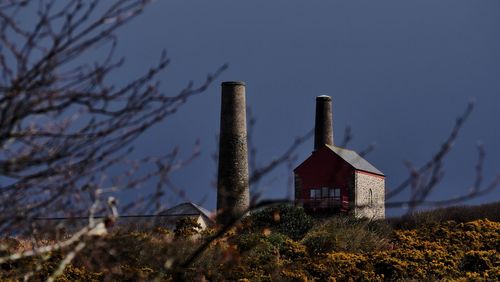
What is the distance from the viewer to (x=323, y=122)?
45.1m

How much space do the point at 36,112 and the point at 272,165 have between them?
136 centimetres

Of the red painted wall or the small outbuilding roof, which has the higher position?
the red painted wall

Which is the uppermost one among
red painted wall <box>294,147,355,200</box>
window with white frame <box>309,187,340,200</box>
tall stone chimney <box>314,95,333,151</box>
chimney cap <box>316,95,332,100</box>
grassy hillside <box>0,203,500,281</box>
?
chimney cap <box>316,95,332,100</box>

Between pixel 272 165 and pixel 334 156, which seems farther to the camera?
pixel 334 156

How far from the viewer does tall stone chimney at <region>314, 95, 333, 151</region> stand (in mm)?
44844

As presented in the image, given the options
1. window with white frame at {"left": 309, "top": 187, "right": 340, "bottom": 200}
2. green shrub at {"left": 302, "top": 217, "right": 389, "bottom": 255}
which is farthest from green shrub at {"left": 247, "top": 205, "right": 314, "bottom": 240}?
window with white frame at {"left": 309, "top": 187, "right": 340, "bottom": 200}

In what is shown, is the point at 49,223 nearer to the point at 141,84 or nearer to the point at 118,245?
the point at 118,245

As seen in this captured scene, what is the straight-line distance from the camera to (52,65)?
4.09 meters

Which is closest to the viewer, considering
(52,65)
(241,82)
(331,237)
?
(52,65)

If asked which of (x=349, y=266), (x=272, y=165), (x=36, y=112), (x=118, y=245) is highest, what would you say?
(x=36, y=112)

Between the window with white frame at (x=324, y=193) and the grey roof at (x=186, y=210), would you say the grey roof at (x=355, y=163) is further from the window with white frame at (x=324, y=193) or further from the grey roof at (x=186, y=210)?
the grey roof at (x=186, y=210)

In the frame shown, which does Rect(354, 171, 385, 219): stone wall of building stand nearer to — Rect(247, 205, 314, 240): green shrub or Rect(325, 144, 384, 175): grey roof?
Rect(325, 144, 384, 175): grey roof

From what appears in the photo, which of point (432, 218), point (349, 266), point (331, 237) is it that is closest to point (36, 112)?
point (349, 266)

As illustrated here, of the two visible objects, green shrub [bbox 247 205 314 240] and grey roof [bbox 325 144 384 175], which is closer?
green shrub [bbox 247 205 314 240]
